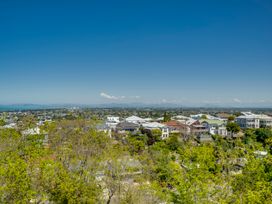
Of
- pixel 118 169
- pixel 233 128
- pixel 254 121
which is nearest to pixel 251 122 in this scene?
pixel 254 121

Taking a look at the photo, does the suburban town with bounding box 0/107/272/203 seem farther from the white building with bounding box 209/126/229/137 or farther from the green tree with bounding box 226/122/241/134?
the white building with bounding box 209/126/229/137

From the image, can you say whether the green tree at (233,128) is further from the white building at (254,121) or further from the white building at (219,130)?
the white building at (254,121)

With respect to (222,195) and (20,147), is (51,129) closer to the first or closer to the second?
(20,147)

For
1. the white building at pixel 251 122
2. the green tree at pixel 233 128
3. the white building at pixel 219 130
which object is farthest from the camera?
the white building at pixel 251 122

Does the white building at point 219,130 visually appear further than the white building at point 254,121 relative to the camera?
No

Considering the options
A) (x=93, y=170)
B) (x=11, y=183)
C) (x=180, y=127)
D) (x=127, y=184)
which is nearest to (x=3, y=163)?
(x=11, y=183)

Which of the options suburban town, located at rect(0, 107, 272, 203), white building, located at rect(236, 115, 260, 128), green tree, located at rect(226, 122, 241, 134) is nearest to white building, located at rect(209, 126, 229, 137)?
green tree, located at rect(226, 122, 241, 134)

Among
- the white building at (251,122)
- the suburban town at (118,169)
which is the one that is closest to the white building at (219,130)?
the white building at (251,122)

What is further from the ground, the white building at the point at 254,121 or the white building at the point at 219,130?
the white building at the point at 254,121

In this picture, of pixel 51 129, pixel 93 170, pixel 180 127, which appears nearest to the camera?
pixel 93 170

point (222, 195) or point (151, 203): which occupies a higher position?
point (222, 195)

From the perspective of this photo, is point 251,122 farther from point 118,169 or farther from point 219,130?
point 118,169
